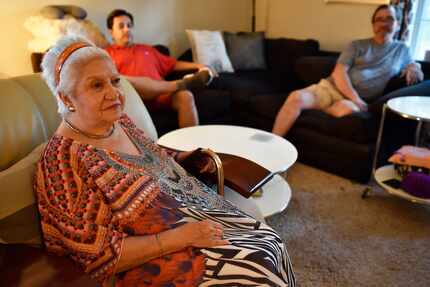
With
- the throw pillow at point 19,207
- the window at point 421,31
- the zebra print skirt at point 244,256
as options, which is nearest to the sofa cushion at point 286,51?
the window at point 421,31

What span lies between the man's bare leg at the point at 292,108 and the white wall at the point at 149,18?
1.72 metres

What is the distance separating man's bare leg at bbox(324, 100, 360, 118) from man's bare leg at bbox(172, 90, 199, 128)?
1.03 meters

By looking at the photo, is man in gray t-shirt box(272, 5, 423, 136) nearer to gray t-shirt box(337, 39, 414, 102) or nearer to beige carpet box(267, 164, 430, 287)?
gray t-shirt box(337, 39, 414, 102)

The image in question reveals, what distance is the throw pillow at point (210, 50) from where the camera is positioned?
11.5ft

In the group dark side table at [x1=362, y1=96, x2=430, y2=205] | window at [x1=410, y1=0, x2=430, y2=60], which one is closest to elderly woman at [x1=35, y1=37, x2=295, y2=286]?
dark side table at [x1=362, y1=96, x2=430, y2=205]

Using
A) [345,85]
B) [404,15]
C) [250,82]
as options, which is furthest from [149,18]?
[404,15]

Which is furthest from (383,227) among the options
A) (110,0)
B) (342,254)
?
(110,0)

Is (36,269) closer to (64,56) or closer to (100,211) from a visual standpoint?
(100,211)

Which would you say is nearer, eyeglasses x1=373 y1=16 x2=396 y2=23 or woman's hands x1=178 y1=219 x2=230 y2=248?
woman's hands x1=178 y1=219 x2=230 y2=248

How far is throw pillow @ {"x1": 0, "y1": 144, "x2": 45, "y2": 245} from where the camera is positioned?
100 centimetres

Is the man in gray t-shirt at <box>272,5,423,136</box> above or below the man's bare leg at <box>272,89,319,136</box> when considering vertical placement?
above

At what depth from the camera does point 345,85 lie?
2.80 meters

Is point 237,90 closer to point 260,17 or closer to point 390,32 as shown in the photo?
point 390,32

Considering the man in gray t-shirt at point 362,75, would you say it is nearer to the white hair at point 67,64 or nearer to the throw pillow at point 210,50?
the throw pillow at point 210,50
